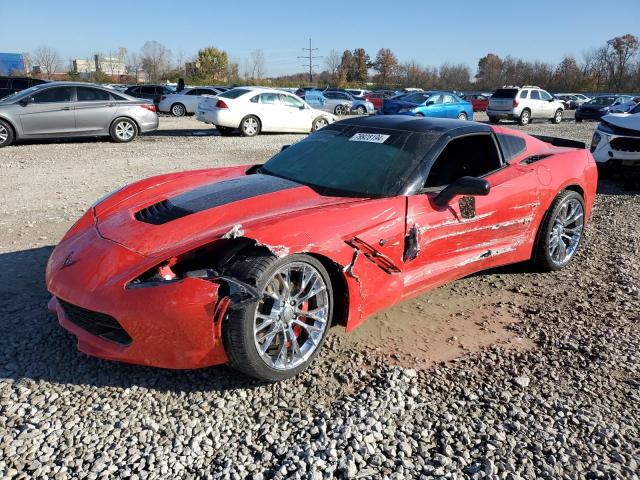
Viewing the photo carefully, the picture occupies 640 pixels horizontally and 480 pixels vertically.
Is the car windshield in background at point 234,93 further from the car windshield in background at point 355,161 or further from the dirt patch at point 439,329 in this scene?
the dirt patch at point 439,329

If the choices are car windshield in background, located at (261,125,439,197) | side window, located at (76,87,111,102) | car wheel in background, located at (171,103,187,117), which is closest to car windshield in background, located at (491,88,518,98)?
car wheel in background, located at (171,103,187,117)

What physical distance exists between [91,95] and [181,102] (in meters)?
11.2

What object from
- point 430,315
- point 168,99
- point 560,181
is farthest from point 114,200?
point 168,99

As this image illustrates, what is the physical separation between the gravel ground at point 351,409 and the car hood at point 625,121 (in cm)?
547

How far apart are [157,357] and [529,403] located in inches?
78.2

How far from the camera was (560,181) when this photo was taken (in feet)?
14.8

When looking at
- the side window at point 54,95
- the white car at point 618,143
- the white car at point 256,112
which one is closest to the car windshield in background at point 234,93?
the white car at point 256,112

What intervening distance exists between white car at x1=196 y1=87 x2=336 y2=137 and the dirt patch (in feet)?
37.3

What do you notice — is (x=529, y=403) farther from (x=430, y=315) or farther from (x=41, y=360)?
(x=41, y=360)

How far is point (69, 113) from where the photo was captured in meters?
12.0

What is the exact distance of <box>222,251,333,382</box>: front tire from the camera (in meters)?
2.66

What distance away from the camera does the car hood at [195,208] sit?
293cm

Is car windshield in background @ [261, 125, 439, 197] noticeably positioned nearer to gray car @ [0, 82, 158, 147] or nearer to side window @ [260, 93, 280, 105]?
gray car @ [0, 82, 158, 147]

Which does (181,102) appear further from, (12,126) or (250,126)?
(12,126)
